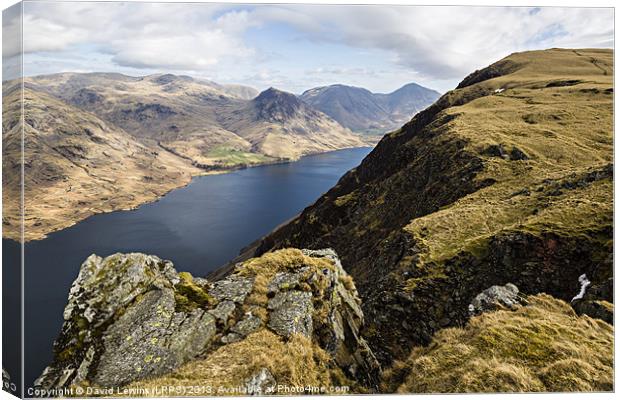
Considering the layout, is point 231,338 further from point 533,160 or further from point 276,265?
point 533,160

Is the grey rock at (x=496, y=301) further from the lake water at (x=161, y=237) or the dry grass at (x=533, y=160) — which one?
the lake water at (x=161, y=237)

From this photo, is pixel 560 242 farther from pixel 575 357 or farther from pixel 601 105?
pixel 601 105

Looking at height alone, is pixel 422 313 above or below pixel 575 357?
below

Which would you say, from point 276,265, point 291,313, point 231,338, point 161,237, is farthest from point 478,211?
point 161,237

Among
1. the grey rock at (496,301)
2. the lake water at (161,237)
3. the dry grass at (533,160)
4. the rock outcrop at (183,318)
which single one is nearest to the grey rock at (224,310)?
the rock outcrop at (183,318)

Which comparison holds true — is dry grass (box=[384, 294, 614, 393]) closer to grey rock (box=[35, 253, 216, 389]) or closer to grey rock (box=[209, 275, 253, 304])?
grey rock (box=[209, 275, 253, 304])

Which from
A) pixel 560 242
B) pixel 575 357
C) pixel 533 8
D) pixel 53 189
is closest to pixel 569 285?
pixel 560 242

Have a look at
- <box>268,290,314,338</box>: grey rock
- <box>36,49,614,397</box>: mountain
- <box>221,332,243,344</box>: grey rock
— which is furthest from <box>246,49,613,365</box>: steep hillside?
<box>221,332,243,344</box>: grey rock

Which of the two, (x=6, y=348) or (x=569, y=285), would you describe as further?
(x=569, y=285)
